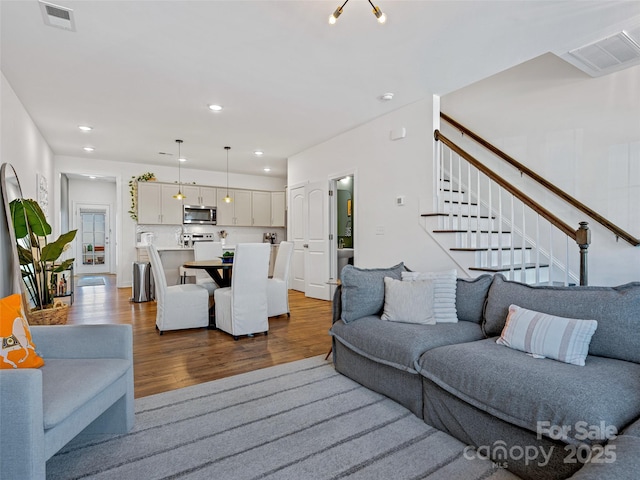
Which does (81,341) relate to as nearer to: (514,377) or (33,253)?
(514,377)

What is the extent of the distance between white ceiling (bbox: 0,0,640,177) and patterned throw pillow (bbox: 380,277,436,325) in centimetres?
204

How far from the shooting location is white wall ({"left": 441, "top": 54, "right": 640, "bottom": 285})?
10.8ft

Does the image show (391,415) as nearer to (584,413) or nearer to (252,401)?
(252,401)

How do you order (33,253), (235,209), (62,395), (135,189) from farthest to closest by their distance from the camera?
1. (235,209)
2. (135,189)
3. (33,253)
4. (62,395)

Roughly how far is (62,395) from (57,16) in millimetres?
2740

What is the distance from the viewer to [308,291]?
20.5 feet

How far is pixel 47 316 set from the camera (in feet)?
10.0

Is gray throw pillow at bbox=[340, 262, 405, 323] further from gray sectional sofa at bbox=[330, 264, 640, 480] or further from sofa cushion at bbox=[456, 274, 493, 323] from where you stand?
sofa cushion at bbox=[456, 274, 493, 323]

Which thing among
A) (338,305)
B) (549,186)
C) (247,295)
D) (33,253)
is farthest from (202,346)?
(549,186)

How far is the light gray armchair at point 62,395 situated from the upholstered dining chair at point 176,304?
1982 millimetres

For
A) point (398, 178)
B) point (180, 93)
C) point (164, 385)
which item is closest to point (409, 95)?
point (398, 178)

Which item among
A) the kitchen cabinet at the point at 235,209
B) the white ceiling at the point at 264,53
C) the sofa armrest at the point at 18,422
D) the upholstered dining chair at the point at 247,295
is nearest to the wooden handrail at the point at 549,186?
the white ceiling at the point at 264,53

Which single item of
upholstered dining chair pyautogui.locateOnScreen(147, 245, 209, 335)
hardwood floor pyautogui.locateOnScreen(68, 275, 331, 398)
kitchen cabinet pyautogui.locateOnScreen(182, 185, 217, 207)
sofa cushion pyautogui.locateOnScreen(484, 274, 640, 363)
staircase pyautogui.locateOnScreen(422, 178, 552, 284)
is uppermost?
kitchen cabinet pyautogui.locateOnScreen(182, 185, 217, 207)

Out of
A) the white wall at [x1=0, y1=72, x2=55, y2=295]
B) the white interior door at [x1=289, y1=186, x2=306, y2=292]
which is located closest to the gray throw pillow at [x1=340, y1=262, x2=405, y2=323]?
the white wall at [x1=0, y1=72, x2=55, y2=295]
